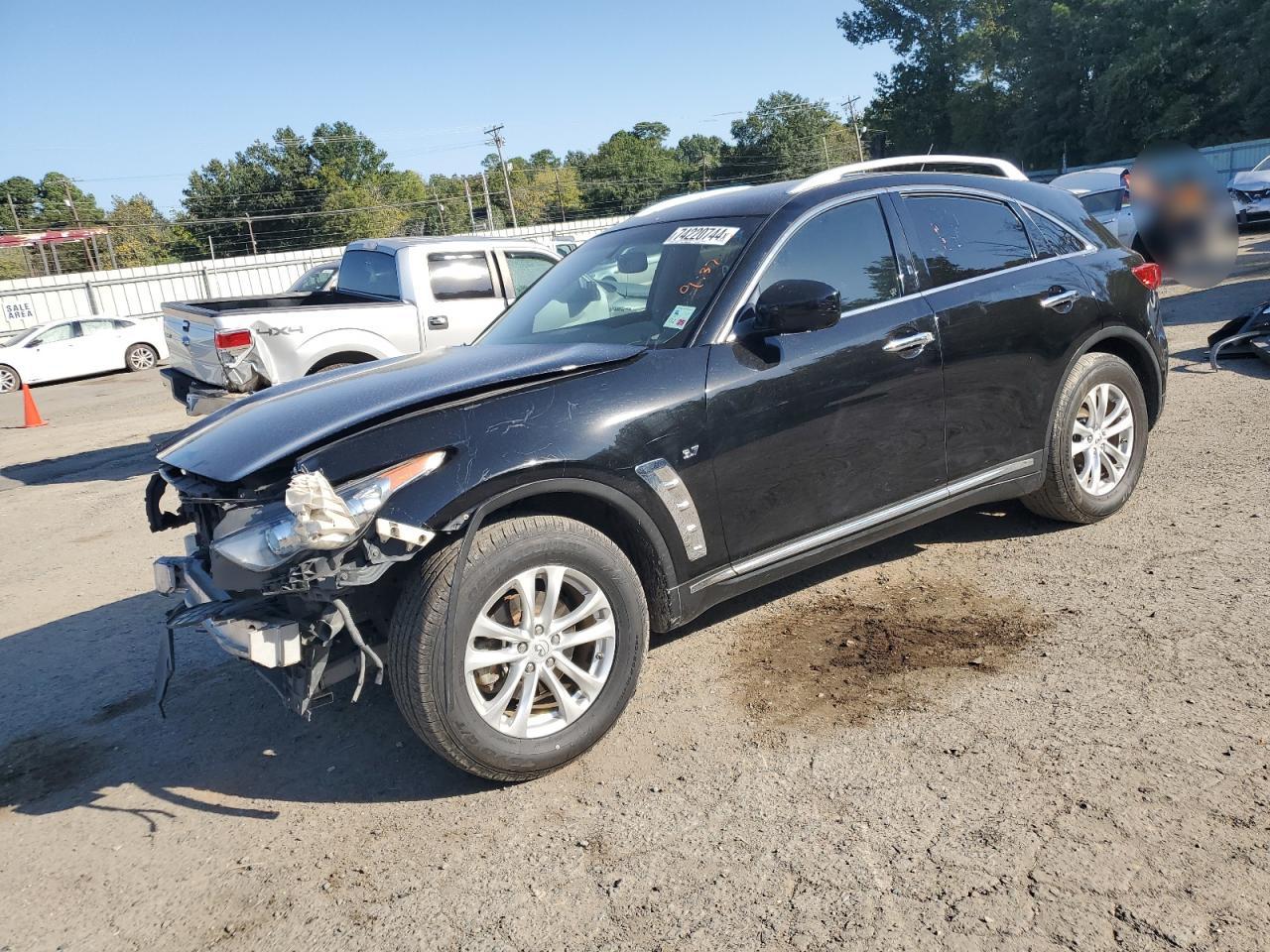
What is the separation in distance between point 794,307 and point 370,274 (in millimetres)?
7057

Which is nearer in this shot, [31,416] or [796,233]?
[796,233]

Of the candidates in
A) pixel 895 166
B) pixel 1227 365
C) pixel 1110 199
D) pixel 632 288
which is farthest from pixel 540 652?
pixel 1110 199

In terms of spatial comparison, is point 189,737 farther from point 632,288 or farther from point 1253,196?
point 1253,196

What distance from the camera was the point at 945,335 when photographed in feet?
14.0

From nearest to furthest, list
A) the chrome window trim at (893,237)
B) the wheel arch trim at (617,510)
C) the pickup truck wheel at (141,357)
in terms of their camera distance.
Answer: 1. the wheel arch trim at (617,510)
2. the chrome window trim at (893,237)
3. the pickup truck wheel at (141,357)

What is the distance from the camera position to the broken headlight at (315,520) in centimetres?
279

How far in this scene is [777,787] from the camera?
3.09 metres

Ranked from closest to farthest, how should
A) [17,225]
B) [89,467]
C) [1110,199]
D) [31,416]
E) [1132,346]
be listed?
[1132,346], [89,467], [31,416], [1110,199], [17,225]

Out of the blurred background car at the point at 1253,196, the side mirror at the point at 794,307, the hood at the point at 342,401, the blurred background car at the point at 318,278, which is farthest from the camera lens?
the blurred background car at the point at 1253,196

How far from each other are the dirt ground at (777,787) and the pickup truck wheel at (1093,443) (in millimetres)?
191

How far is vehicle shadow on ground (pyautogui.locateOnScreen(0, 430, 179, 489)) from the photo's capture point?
9.27m

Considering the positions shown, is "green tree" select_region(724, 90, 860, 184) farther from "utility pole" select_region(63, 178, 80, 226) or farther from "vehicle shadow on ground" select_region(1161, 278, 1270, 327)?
"vehicle shadow on ground" select_region(1161, 278, 1270, 327)

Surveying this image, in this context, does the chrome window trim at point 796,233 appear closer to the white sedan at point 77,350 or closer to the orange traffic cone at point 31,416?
the orange traffic cone at point 31,416

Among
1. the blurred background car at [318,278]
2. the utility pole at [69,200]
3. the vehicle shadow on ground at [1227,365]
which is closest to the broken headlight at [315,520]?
the vehicle shadow on ground at [1227,365]
